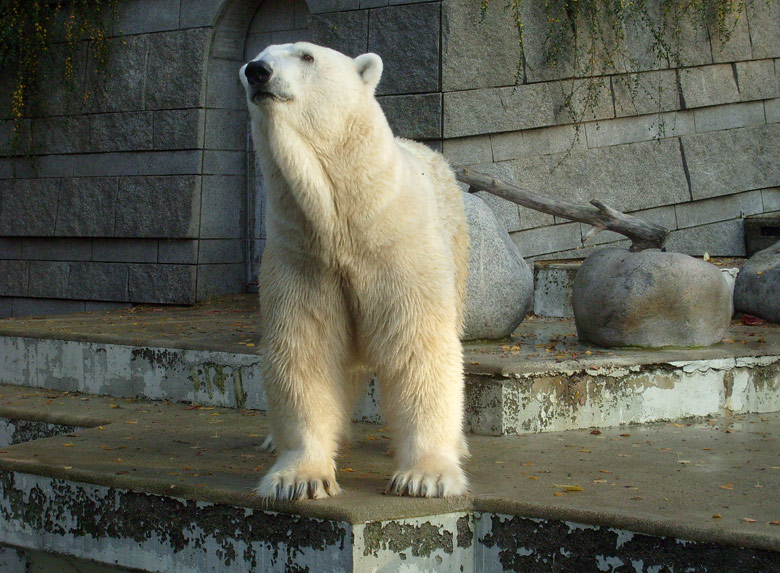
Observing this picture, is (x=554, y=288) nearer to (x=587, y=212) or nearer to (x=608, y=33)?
(x=587, y=212)

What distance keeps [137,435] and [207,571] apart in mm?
1184

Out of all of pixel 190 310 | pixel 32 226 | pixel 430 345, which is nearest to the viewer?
pixel 430 345

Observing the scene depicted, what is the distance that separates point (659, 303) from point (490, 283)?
902 mm

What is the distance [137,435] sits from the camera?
4336 mm

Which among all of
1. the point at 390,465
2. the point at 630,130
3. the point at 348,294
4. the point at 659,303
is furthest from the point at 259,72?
the point at 630,130

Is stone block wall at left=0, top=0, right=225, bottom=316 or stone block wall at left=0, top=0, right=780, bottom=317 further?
stone block wall at left=0, top=0, right=225, bottom=316

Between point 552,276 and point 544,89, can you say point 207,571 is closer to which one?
point 552,276

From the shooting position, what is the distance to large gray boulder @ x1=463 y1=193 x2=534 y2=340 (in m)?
5.27

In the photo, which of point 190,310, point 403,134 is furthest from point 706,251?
point 190,310

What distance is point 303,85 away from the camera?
2.94 metres

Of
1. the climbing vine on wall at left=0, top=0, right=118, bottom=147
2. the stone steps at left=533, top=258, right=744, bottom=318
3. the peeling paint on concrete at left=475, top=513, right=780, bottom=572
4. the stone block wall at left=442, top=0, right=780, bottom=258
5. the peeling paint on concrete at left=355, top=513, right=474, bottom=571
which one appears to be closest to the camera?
the peeling paint on concrete at left=475, top=513, right=780, bottom=572

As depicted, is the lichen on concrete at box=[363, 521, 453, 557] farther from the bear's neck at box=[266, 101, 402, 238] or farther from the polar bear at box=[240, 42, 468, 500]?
the bear's neck at box=[266, 101, 402, 238]

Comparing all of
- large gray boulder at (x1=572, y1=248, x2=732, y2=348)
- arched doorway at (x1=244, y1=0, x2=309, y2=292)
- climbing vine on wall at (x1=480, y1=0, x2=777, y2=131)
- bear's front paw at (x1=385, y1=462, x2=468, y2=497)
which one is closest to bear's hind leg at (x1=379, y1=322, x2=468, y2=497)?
bear's front paw at (x1=385, y1=462, x2=468, y2=497)

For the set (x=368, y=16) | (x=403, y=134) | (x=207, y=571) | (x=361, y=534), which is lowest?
(x=207, y=571)
